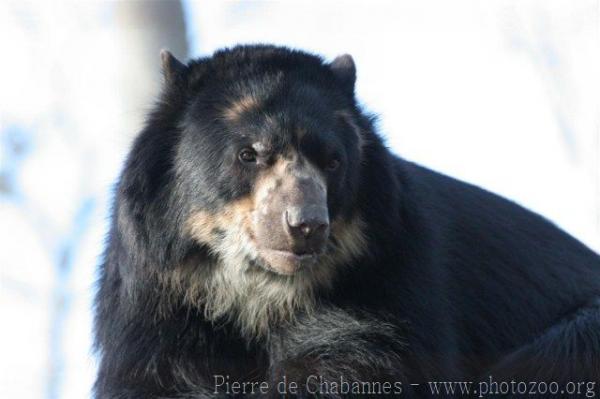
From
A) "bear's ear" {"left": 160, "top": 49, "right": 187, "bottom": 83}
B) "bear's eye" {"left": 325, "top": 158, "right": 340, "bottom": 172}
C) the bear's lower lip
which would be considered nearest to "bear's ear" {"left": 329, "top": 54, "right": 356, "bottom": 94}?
"bear's eye" {"left": 325, "top": 158, "right": 340, "bottom": 172}

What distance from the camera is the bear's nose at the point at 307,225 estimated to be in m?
6.38

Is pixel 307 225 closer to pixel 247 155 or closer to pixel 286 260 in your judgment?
pixel 286 260

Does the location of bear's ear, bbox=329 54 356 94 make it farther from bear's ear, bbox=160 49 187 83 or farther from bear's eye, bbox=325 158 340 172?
bear's ear, bbox=160 49 187 83

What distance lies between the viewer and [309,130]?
6.83 metres

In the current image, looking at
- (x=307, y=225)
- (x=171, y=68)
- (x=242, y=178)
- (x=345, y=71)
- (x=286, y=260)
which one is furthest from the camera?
(x=345, y=71)

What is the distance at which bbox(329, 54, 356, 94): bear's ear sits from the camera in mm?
7625

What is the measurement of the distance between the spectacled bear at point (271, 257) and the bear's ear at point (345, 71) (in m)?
0.01

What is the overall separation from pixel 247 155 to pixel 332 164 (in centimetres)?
54

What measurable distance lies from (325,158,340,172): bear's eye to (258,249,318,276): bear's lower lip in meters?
0.63

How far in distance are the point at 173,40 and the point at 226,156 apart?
3.74 metres

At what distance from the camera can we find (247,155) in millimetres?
6836

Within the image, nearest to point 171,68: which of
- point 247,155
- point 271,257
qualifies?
point 247,155

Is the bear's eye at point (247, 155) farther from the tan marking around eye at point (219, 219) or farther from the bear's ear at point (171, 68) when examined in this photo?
the bear's ear at point (171, 68)

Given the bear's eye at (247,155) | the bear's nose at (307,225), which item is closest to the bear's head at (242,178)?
the bear's eye at (247,155)
